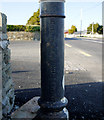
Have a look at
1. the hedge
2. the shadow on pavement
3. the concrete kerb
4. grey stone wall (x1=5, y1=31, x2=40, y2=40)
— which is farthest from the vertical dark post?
the hedge

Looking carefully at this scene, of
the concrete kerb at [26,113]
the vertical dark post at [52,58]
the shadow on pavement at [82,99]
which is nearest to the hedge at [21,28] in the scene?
the shadow on pavement at [82,99]

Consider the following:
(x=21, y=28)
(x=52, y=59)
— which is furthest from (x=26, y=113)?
(x=21, y=28)

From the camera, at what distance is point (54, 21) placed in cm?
162

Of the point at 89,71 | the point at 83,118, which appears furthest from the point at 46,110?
the point at 89,71

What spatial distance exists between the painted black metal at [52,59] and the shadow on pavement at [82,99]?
2.21 ft

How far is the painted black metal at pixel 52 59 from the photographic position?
1628 millimetres

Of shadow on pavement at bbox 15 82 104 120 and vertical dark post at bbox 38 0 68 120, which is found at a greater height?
vertical dark post at bbox 38 0 68 120

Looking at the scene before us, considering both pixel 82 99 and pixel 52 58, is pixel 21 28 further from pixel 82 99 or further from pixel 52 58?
pixel 52 58

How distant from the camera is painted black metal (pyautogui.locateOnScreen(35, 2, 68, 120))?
1.63 metres

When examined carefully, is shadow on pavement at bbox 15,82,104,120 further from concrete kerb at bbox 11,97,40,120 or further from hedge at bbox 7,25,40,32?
hedge at bbox 7,25,40,32

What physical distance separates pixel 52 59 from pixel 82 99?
4.86 feet

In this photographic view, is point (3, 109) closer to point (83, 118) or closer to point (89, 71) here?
point (83, 118)

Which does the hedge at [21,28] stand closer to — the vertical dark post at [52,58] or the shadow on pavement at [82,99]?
the shadow on pavement at [82,99]

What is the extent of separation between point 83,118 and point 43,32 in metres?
1.31
